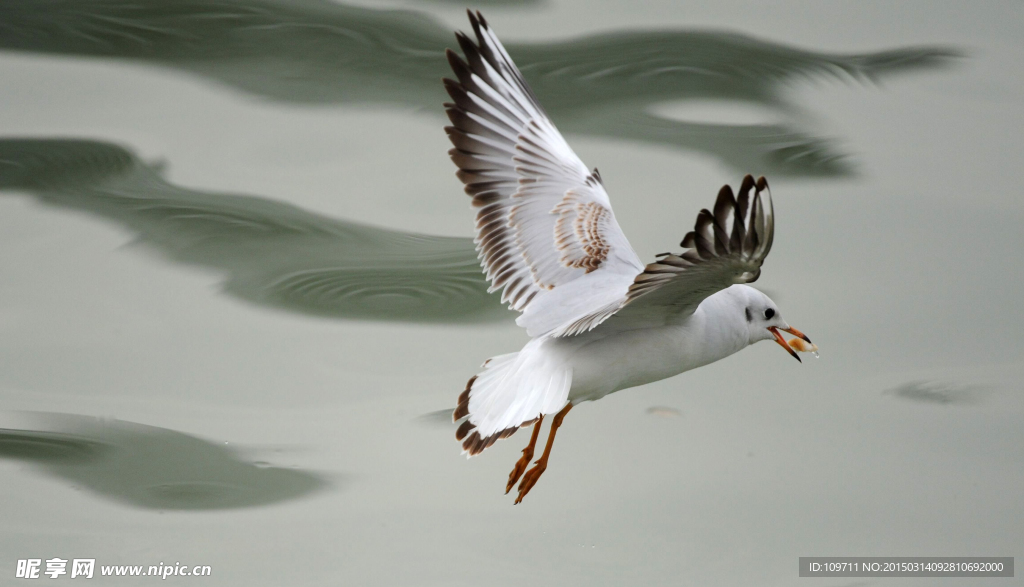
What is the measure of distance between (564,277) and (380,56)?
3328mm

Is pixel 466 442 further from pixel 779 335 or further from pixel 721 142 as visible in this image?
pixel 721 142

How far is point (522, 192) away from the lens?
3811 millimetres

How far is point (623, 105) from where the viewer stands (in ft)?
21.0

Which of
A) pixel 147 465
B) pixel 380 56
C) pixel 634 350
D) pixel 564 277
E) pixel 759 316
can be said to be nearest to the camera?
pixel 634 350

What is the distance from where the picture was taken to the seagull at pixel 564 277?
267 cm

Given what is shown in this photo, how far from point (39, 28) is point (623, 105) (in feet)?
10.9

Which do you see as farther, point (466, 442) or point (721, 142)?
point (721, 142)

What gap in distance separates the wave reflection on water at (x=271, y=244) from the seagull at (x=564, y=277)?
1667mm

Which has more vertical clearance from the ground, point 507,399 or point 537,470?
point 507,399

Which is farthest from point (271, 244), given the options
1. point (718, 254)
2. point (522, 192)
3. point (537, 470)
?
point (718, 254)

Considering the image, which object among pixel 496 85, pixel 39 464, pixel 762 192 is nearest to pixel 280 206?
pixel 39 464

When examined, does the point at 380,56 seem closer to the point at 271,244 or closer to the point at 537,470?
the point at 271,244

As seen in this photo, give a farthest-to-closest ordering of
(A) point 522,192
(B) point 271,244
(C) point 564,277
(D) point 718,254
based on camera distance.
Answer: (B) point 271,244, (A) point 522,192, (C) point 564,277, (D) point 718,254

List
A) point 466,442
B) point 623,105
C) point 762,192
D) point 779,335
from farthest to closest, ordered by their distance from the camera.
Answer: point 623,105 < point 779,335 < point 466,442 < point 762,192
